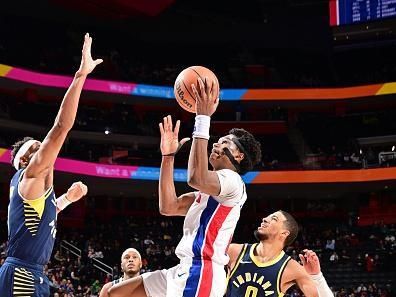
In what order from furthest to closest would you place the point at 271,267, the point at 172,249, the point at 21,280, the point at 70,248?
the point at 172,249, the point at 70,248, the point at 271,267, the point at 21,280

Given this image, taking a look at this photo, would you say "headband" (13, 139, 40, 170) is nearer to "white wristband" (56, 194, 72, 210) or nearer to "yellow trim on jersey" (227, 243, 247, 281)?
"white wristband" (56, 194, 72, 210)

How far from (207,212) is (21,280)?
130 centimetres

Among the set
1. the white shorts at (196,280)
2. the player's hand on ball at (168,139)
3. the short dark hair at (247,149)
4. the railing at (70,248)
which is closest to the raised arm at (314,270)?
the short dark hair at (247,149)

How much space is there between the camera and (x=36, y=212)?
4566mm

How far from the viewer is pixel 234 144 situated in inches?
195

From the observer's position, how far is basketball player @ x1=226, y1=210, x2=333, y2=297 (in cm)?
581

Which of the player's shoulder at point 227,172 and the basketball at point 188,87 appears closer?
the player's shoulder at point 227,172

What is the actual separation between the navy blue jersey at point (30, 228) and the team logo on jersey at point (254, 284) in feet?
6.17

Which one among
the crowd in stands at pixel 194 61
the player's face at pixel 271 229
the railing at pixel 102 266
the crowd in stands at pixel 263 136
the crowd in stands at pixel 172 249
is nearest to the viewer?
the player's face at pixel 271 229

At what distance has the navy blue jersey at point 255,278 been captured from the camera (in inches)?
228

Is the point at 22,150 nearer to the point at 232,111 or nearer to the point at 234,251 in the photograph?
the point at 234,251

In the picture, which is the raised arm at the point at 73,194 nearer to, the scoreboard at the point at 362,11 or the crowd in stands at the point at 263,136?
the crowd in stands at the point at 263,136

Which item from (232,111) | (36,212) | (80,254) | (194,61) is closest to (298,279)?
(36,212)

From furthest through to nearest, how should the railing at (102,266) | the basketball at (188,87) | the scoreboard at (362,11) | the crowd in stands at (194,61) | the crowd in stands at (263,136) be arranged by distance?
the crowd in stands at (194,61) < the crowd in stands at (263,136) < the scoreboard at (362,11) < the railing at (102,266) < the basketball at (188,87)
